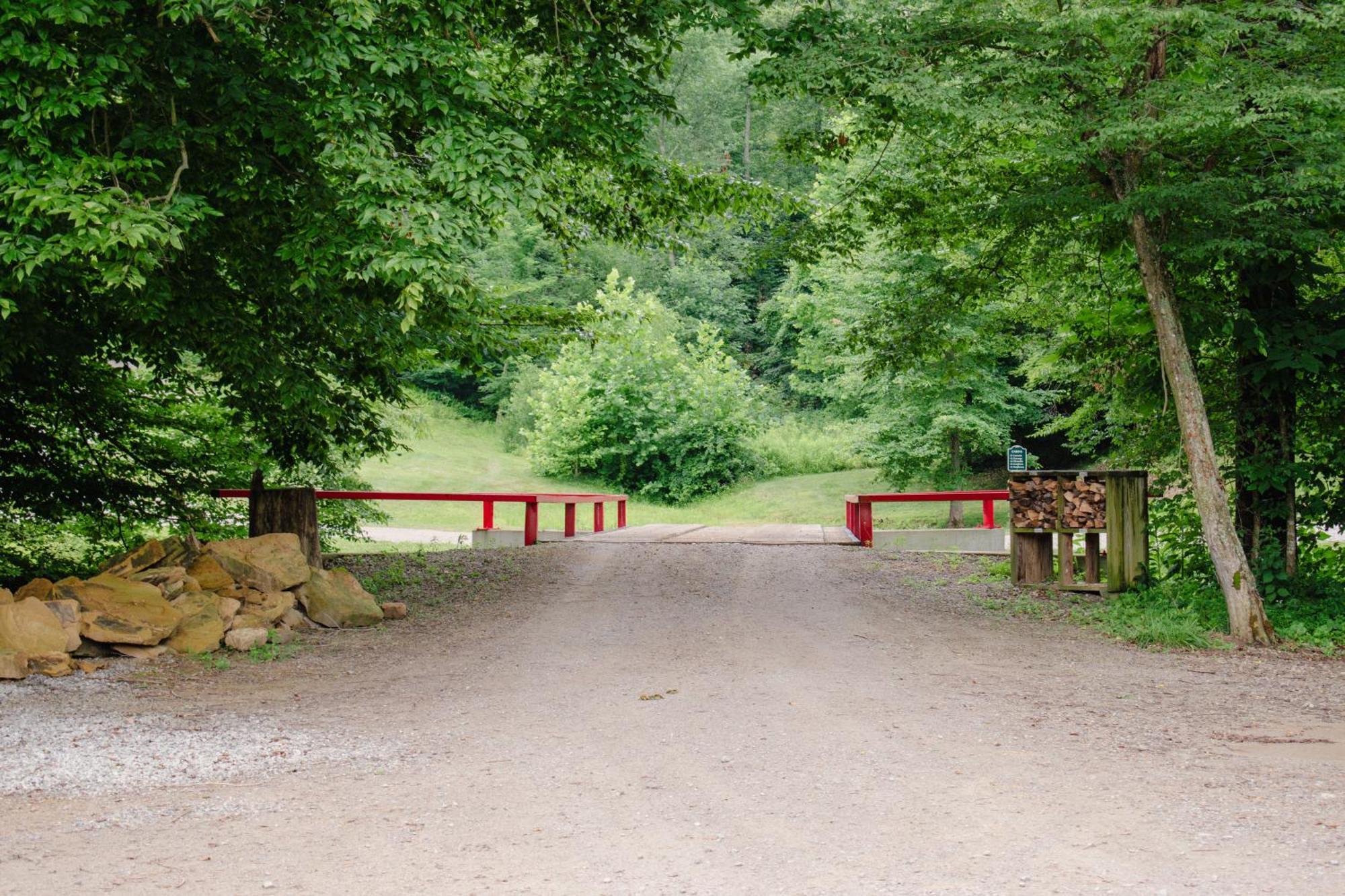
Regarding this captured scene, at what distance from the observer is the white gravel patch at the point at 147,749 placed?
502 cm

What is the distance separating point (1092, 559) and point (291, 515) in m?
7.61

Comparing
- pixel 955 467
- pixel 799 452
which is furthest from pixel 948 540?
pixel 799 452

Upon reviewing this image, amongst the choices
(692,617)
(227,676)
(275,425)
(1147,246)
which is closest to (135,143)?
(227,676)

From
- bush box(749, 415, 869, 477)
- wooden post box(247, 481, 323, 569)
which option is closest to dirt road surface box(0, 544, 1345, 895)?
wooden post box(247, 481, 323, 569)

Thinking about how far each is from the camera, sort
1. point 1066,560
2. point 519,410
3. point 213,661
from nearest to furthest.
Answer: point 213,661
point 1066,560
point 519,410

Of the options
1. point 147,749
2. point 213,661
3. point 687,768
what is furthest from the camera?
point 213,661

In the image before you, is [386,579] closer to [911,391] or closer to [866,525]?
[866,525]

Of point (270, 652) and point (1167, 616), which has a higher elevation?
point (1167, 616)

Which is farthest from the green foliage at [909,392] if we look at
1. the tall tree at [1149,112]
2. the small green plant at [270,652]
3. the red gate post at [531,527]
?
the small green plant at [270,652]

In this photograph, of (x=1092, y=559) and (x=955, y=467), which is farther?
(x=955, y=467)

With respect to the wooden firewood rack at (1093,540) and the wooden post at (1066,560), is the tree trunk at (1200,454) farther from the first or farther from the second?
the wooden post at (1066,560)

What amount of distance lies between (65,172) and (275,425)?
4967 mm

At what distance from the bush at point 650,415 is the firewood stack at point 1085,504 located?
58.2ft

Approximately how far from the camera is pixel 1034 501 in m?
11.4
